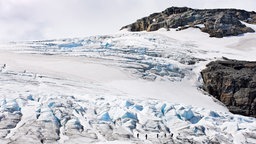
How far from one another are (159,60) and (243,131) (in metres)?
16.8

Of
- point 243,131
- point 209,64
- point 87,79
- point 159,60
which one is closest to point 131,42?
point 159,60

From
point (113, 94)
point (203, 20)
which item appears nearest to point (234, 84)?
point (113, 94)

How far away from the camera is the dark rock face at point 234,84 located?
113ft

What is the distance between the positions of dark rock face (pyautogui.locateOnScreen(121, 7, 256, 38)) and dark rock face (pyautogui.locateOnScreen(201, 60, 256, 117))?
19.3 m

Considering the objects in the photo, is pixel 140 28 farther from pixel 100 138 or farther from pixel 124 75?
pixel 100 138

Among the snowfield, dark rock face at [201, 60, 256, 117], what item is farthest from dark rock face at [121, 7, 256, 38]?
dark rock face at [201, 60, 256, 117]

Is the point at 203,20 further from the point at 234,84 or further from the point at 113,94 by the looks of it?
the point at 113,94

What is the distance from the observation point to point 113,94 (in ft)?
104

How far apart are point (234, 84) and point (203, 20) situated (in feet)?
94.4

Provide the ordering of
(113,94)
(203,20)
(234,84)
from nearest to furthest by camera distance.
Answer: (113,94) → (234,84) → (203,20)

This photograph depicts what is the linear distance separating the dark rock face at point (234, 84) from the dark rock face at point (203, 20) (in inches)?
758

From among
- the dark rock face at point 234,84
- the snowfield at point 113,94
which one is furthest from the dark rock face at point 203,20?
the dark rock face at point 234,84

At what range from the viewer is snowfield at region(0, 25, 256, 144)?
78.8 feet

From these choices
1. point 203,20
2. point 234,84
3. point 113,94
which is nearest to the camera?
point 113,94
